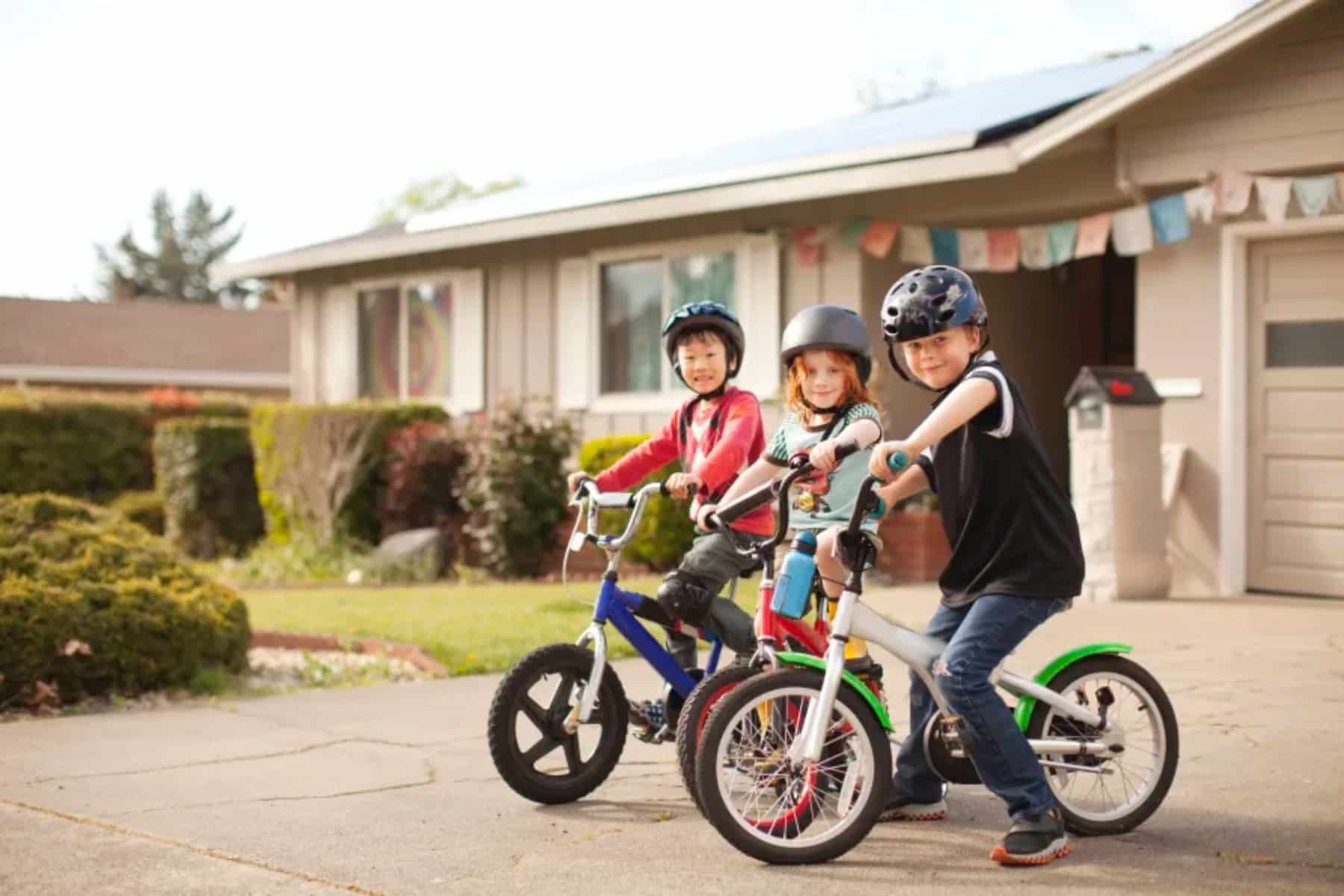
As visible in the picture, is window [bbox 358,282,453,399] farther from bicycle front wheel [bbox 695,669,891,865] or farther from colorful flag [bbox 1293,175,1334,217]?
bicycle front wheel [bbox 695,669,891,865]

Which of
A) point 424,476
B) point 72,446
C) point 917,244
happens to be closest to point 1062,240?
point 917,244

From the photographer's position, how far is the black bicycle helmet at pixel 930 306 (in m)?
4.54

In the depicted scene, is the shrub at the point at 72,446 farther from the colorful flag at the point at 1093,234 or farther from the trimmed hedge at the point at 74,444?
the colorful flag at the point at 1093,234

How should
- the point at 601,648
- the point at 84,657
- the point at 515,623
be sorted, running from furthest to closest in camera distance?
the point at 515,623, the point at 84,657, the point at 601,648

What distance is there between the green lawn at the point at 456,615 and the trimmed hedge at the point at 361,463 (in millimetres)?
1868

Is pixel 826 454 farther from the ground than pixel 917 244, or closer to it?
closer to it

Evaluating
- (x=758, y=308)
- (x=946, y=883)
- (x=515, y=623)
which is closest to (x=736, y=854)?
(x=946, y=883)

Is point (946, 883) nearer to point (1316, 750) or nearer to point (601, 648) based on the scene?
point (601, 648)

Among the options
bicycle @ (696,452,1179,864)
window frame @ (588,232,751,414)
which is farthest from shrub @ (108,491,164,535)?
bicycle @ (696,452,1179,864)

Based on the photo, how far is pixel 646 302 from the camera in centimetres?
1550

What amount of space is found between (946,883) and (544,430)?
1061 centimetres

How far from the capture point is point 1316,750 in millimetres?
5918

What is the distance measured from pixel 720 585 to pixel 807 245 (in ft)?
28.6

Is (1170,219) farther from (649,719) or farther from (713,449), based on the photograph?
(649,719)
